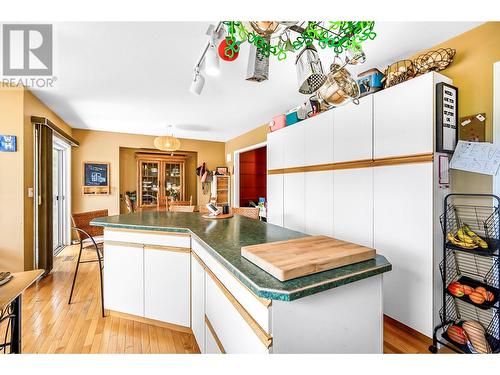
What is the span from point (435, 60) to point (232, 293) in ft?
7.64

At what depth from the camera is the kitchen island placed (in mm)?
833

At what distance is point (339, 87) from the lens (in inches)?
46.7

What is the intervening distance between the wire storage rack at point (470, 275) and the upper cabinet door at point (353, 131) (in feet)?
2.51

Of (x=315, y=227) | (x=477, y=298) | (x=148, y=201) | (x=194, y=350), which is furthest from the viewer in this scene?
(x=148, y=201)

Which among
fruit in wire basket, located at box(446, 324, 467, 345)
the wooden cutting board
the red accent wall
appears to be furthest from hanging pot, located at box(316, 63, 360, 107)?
the red accent wall

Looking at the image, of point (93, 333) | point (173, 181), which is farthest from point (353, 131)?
point (173, 181)

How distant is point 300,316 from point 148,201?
553 centimetres

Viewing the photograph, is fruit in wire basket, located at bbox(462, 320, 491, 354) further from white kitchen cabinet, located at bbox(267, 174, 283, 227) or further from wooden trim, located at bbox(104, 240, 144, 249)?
wooden trim, located at bbox(104, 240, 144, 249)

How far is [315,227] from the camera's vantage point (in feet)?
8.89

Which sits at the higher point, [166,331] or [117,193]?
[117,193]

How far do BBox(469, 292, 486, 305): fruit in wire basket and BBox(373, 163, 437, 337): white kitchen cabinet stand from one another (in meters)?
0.22
